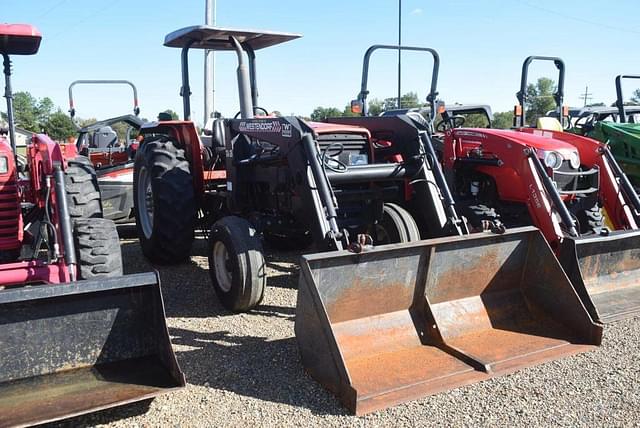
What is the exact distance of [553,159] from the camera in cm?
562

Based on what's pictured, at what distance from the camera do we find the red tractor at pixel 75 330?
2.92 meters

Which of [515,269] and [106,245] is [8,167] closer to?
[106,245]

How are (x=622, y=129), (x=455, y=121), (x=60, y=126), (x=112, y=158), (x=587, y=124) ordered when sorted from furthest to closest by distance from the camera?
1. (x=60, y=126)
2. (x=112, y=158)
3. (x=587, y=124)
4. (x=622, y=129)
5. (x=455, y=121)

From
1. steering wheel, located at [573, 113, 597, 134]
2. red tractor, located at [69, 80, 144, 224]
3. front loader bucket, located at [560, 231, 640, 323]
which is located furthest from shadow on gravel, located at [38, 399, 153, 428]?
steering wheel, located at [573, 113, 597, 134]

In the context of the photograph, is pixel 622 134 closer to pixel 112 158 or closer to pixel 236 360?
pixel 236 360

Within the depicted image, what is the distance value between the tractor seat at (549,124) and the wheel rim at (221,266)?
4458mm

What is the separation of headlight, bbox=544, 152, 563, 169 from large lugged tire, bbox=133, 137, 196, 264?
3372mm

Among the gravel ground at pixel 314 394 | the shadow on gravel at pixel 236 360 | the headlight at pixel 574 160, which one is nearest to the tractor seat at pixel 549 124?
the headlight at pixel 574 160

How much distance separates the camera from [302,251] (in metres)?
7.00

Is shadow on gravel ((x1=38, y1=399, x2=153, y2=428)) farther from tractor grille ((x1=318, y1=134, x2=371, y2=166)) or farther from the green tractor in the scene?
the green tractor

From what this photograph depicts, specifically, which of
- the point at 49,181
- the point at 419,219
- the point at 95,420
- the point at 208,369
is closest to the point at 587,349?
the point at 419,219

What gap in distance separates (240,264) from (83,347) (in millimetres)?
1398

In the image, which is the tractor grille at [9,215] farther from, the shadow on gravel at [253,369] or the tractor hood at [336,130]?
the tractor hood at [336,130]

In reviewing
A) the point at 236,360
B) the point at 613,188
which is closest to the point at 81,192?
the point at 236,360
